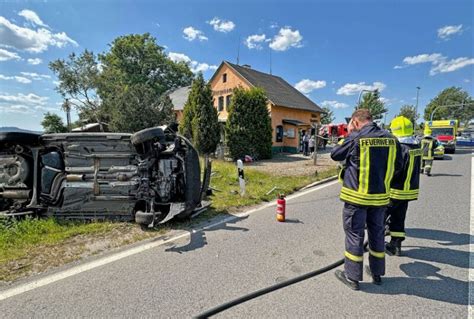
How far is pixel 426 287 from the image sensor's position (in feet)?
8.84

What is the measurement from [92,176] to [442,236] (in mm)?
5850

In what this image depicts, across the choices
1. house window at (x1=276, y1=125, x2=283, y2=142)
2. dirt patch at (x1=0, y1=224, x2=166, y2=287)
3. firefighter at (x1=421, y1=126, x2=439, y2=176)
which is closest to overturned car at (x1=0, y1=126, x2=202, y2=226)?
dirt patch at (x1=0, y1=224, x2=166, y2=287)

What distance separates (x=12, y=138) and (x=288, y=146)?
19.7 metres

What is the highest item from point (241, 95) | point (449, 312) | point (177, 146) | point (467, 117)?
point (467, 117)

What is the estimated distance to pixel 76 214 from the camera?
4.33 m

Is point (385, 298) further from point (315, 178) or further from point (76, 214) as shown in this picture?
point (315, 178)

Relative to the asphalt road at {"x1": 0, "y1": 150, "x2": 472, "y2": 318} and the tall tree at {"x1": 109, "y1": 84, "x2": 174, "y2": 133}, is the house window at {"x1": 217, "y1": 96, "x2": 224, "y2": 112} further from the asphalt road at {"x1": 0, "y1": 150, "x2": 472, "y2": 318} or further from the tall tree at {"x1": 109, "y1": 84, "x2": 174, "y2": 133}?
the asphalt road at {"x1": 0, "y1": 150, "x2": 472, "y2": 318}

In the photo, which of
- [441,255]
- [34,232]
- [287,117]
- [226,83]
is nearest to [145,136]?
[34,232]

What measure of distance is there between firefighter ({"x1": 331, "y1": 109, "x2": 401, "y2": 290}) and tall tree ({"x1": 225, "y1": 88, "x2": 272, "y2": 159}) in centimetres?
1306

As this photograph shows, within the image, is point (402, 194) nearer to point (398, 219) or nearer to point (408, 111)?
point (398, 219)

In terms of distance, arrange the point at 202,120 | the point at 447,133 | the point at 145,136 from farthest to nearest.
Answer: the point at 447,133
the point at 202,120
the point at 145,136

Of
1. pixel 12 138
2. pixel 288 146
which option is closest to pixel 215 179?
pixel 12 138

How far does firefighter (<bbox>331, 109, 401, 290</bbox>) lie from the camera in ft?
8.59

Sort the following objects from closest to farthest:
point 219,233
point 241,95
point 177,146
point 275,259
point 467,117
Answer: point 275,259
point 219,233
point 177,146
point 241,95
point 467,117
